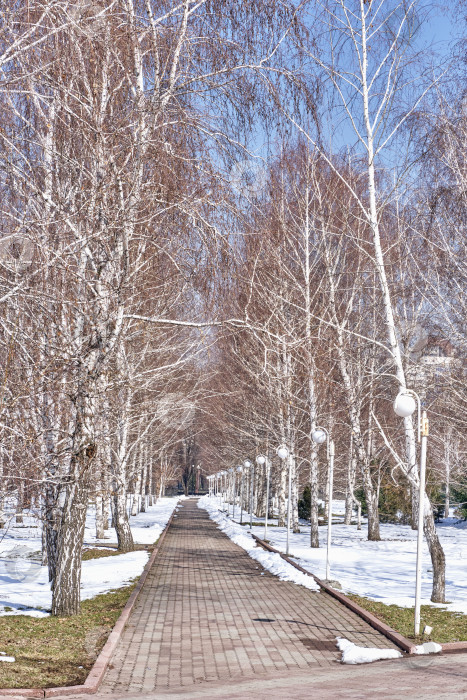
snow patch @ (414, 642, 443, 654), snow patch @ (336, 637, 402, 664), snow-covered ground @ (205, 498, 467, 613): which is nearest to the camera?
snow patch @ (336, 637, 402, 664)

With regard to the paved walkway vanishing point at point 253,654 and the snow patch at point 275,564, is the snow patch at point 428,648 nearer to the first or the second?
the paved walkway vanishing point at point 253,654

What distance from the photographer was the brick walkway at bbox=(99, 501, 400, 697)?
746cm

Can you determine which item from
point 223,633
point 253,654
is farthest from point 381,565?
point 253,654

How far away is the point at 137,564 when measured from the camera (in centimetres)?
1695

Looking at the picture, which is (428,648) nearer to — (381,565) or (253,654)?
(253,654)

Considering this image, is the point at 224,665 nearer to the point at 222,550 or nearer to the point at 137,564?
the point at 137,564

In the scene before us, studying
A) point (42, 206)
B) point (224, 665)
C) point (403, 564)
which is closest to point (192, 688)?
point (224, 665)

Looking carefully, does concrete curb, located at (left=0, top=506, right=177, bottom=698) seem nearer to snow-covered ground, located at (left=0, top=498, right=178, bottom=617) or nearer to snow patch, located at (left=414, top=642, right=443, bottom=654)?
snow-covered ground, located at (left=0, top=498, right=178, bottom=617)

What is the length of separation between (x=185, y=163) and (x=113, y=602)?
6.86 meters

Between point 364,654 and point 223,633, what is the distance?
2092 mm

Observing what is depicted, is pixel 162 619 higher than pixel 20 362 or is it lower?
lower

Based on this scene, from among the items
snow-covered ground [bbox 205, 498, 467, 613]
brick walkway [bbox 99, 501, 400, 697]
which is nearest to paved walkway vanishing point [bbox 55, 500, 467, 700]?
brick walkway [bbox 99, 501, 400, 697]

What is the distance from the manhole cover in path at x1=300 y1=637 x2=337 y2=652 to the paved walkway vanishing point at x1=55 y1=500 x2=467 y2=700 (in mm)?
12

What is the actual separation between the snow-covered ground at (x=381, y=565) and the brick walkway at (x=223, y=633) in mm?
1530
